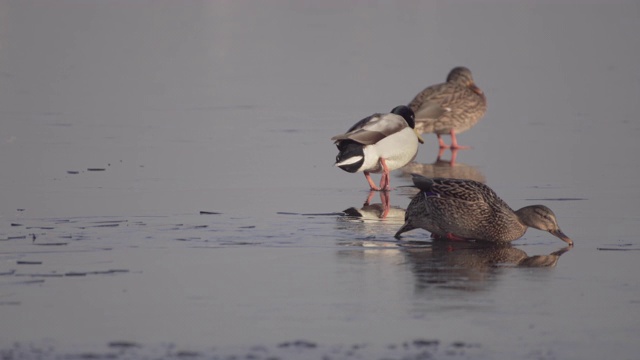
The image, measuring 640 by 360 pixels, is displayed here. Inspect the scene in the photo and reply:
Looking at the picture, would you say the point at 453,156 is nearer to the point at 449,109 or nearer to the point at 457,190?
the point at 449,109

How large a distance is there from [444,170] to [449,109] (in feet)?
9.06

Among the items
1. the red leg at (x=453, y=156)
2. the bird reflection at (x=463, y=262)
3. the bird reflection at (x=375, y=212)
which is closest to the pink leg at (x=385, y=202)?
the bird reflection at (x=375, y=212)

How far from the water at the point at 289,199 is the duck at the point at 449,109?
0.39 metres

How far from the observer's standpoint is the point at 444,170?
14.8 m

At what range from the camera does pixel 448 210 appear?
1019 centimetres

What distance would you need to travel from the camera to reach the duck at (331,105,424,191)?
44.3ft

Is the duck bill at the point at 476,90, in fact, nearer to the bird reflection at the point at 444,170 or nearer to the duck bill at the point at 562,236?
the bird reflection at the point at 444,170

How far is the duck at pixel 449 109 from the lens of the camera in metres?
17.4

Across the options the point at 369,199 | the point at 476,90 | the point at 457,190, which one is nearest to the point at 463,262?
the point at 457,190

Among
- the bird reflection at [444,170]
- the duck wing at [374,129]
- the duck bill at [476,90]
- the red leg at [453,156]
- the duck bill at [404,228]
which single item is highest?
the duck bill at [476,90]

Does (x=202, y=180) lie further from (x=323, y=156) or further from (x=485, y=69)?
(x=485, y=69)

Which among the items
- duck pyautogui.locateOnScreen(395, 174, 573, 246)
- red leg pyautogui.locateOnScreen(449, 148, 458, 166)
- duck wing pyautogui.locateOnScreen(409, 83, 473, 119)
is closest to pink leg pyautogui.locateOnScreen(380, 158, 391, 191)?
red leg pyautogui.locateOnScreen(449, 148, 458, 166)

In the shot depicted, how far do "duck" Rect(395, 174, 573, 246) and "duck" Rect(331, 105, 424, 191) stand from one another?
2.99 metres

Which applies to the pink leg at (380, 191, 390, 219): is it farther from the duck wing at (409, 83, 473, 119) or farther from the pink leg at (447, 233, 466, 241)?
the duck wing at (409, 83, 473, 119)
